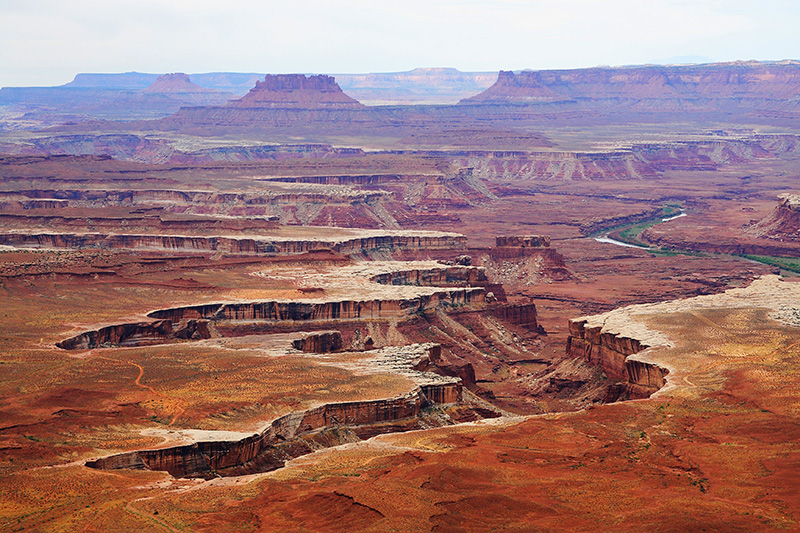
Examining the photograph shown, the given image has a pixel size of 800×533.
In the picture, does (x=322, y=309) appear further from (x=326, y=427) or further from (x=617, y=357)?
(x=326, y=427)

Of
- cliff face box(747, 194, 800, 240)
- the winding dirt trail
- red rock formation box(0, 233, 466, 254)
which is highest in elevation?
the winding dirt trail

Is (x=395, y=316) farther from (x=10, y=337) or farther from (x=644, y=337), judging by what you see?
(x=10, y=337)

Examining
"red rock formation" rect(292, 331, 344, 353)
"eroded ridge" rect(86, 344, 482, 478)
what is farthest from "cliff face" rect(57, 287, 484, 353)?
"eroded ridge" rect(86, 344, 482, 478)

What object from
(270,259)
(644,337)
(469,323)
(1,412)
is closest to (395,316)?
(469,323)

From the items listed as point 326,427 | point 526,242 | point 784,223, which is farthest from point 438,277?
point 784,223

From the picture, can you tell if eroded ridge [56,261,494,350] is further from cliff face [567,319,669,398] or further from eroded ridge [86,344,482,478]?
eroded ridge [86,344,482,478]

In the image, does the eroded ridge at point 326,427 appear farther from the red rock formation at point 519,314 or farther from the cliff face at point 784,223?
the cliff face at point 784,223

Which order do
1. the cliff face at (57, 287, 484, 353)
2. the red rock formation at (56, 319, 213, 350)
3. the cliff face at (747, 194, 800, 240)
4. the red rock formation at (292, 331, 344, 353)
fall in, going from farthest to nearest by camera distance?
the cliff face at (747, 194, 800, 240), the cliff face at (57, 287, 484, 353), the red rock formation at (292, 331, 344, 353), the red rock formation at (56, 319, 213, 350)
